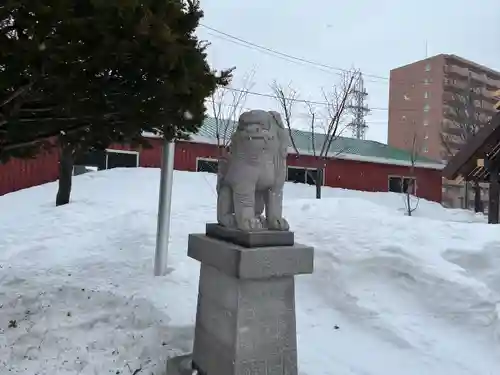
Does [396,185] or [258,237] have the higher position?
[396,185]

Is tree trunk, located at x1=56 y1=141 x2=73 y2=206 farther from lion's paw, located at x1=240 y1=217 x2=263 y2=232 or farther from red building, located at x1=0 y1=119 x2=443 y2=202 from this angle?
lion's paw, located at x1=240 y1=217 x2=263 y2=232

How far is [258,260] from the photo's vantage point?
269 cm

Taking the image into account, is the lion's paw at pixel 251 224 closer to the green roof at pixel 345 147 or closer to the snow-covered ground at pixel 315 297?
the snow-covered ground at pixel 315 297

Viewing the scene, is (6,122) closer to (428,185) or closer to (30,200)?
(30,200)

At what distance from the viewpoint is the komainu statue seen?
2949 mm

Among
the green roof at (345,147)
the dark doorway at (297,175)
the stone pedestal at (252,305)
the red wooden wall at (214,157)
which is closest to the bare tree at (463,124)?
the red wooden wall at (214,157)

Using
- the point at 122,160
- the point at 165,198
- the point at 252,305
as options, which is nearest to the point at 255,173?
the point at 252,305

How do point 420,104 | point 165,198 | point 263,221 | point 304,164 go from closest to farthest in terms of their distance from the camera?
point 263,221
point 165,198
point 304,164
point 420,104

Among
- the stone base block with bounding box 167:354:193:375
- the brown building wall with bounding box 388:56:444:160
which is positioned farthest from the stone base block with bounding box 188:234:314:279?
the brown building wall with bounding box 388:56:444:160

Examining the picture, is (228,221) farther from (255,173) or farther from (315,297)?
(315,297)

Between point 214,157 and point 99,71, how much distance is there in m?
11.4

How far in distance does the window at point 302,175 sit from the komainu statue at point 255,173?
1273cm

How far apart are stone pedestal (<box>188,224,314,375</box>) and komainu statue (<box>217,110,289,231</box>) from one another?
0.13m

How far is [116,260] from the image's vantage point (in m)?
5.57
